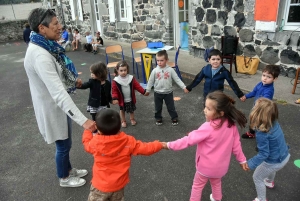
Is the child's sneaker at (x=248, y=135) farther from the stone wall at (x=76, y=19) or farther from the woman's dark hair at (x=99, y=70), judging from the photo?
the stone wall at (x=76, y=19)

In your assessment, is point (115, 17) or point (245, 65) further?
point (115, 17)

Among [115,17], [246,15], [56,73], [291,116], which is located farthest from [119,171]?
[115,17]

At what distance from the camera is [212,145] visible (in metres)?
2.01

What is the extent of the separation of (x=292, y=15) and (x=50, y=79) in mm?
5739

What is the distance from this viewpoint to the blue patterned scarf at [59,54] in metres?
2.12

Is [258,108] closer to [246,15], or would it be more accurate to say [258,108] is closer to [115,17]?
[246,15]

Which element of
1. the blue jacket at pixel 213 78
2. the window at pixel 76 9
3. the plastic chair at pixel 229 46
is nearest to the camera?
the blue jacket at pixel 213 78

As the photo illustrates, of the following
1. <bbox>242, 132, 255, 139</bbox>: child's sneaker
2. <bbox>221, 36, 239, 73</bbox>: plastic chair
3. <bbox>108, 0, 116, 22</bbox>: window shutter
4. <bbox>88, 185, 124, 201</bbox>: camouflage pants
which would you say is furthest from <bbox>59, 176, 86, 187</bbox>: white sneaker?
<bbox>108, 0, 116, 22</bbox>: window shutter

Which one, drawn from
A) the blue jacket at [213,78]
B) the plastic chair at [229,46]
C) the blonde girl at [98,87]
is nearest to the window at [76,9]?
the plastic chair at [229,46]

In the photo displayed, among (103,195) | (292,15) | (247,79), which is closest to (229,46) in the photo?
(247,79)

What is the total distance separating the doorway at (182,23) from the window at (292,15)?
393 cm

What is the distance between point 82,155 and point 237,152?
231cm

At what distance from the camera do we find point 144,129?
420 centimetres

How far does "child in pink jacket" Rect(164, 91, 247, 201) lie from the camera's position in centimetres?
197
